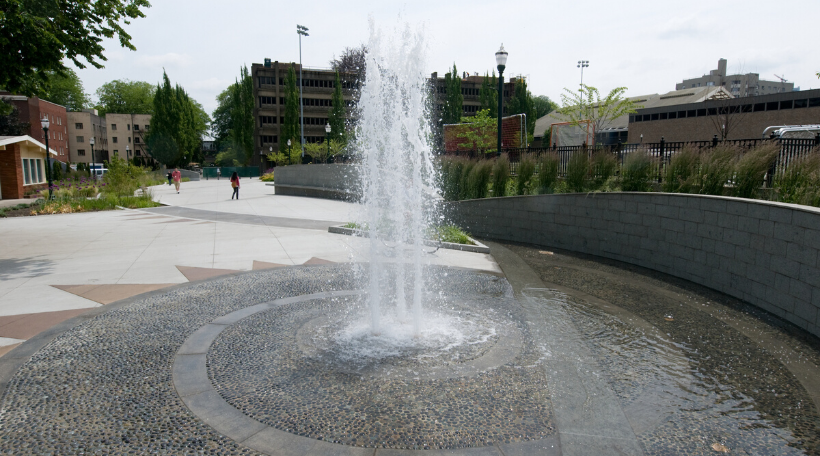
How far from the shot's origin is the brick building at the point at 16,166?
24562mm

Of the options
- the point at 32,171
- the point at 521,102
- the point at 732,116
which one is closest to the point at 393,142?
the point at 32,171

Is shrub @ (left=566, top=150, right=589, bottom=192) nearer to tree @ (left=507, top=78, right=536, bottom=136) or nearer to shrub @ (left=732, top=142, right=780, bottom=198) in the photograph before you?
shrub @ (left=732, top=142, right=780, bottom=198)

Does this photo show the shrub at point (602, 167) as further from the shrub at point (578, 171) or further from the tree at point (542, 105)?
the tree at point (542, 105)

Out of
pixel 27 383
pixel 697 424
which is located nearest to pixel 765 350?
pixel 697 424

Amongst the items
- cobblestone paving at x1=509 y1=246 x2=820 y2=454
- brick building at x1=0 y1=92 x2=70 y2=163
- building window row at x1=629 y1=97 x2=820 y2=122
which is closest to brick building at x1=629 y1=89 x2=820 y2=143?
building window row at x1=629 y1=97 x2=820 y2=122

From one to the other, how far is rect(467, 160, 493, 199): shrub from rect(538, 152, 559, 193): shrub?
5.68 ft

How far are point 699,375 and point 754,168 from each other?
554 centimetres

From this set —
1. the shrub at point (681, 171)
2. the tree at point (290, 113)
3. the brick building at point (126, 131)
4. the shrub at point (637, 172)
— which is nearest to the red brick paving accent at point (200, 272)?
the shrub at point (637, 172)

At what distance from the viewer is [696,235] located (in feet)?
26.9

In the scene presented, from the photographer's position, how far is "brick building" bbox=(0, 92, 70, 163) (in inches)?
2050

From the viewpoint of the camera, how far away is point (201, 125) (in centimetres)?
9631

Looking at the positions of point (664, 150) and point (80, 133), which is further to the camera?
point (80, 133)

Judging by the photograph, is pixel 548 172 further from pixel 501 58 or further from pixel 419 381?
pixel 419 381

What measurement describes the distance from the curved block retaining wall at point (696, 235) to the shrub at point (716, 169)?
74 cm
